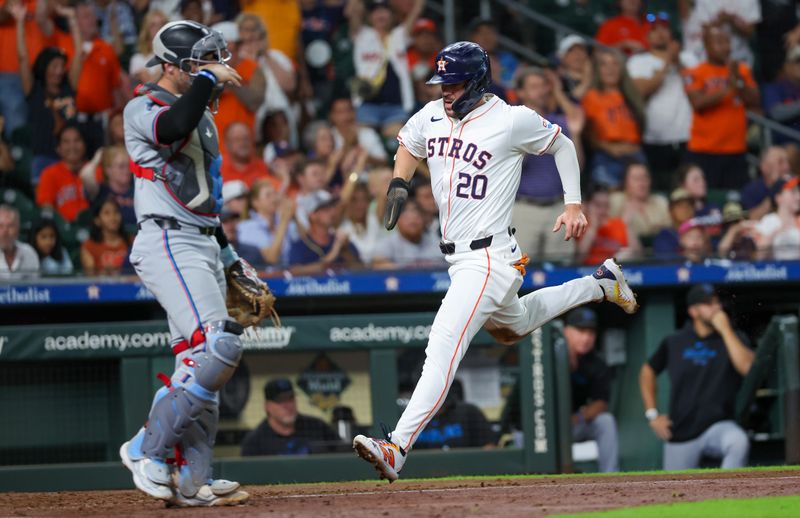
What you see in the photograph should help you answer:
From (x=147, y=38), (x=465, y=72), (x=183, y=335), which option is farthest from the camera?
(x=147, y=38)

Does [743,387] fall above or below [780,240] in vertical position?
below

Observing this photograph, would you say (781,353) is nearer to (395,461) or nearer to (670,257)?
(670,257)

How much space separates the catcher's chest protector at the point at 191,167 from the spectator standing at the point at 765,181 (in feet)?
19.6

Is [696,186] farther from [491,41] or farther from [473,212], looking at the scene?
[473,212]

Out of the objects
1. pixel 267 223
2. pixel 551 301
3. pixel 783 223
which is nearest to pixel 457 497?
pixel 551 301

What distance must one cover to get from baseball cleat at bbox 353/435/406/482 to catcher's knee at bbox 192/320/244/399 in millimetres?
600

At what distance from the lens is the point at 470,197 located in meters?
5.71

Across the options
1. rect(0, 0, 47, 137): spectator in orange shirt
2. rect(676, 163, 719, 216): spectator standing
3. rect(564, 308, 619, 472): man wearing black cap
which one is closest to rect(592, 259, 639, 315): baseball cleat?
rect(564, 308, 619, 472): man wearing black cap

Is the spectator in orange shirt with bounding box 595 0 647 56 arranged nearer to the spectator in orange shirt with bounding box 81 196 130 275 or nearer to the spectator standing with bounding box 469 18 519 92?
the spectator standing with bounding box 469 18 519 92

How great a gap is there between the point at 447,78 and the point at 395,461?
5.51 feet

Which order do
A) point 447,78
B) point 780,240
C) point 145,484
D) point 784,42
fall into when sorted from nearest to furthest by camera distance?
point 145,484 → point 447,78 → point 780,240 → point 784,42

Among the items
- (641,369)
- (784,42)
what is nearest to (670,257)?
(641,369)

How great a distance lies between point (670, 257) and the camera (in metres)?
9.38

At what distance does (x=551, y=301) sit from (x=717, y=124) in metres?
5.66
